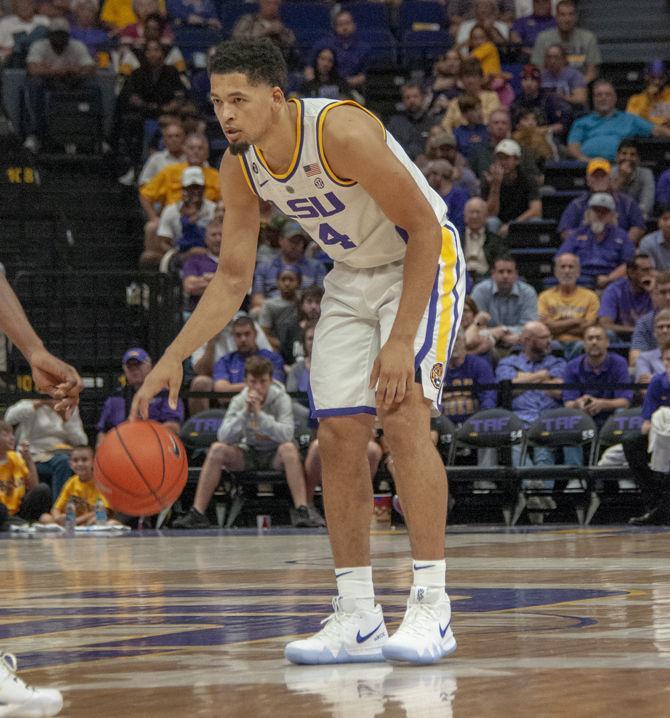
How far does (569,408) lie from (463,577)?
215 inches

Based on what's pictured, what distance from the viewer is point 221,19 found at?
18.7 meters

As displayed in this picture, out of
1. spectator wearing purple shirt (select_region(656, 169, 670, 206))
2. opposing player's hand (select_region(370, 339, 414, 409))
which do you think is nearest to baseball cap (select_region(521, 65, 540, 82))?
spectator wearing purple shirt (select_region(656, 169, 670, 206))

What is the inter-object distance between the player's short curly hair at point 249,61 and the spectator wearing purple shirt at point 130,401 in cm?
817

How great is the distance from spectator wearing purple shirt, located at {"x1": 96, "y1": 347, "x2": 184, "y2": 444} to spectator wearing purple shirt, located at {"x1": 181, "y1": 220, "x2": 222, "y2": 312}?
1.03 metres

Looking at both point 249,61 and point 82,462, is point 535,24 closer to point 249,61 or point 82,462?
point 82,462

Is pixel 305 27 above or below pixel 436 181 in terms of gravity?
above

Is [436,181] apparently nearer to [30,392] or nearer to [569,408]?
[569,408]

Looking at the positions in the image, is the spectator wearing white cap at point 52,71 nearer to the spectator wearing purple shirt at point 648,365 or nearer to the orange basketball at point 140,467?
the spectator wearing purple shirt at point 648,365

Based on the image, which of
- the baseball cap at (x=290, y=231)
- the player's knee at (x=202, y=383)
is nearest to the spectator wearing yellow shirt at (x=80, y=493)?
the player's knee at (x=202, y=383)

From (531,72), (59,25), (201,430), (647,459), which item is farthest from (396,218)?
(59,25)

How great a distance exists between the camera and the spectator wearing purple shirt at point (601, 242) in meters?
13.9

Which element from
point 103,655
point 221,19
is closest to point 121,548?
point 103,655

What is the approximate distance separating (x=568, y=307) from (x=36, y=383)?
31.1 ft

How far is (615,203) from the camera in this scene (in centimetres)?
1433
